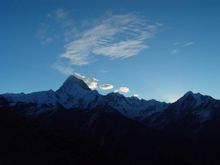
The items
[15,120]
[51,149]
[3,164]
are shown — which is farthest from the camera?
[15,120]

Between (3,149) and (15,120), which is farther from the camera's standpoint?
(15,120)

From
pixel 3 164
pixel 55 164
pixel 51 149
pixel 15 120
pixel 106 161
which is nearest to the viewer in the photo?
pixel 3 164

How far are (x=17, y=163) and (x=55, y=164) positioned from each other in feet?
43.7

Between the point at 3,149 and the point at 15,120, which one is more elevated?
the point at 15,120

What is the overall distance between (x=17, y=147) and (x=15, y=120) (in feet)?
124

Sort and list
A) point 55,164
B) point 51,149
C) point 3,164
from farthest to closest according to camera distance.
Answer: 1. point 51,149
2. point 55,164
3. point 3,164

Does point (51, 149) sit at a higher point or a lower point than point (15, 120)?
lower

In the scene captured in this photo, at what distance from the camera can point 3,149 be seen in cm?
16100

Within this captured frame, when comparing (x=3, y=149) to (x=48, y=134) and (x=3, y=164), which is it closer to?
(x=3, y=164)

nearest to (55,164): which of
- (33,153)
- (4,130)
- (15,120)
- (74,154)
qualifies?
(33,153)

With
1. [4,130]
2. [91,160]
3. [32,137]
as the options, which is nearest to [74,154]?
[91,160]

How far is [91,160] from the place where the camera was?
591 feet

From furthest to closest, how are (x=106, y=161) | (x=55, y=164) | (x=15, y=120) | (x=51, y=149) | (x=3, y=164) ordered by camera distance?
(x=15, y=120)
(x=106, y=161)
(x=51, y=149)
(x=55, y=164)
(x=3, y=164)

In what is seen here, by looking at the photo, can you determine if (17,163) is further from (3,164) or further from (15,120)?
(15,120)
